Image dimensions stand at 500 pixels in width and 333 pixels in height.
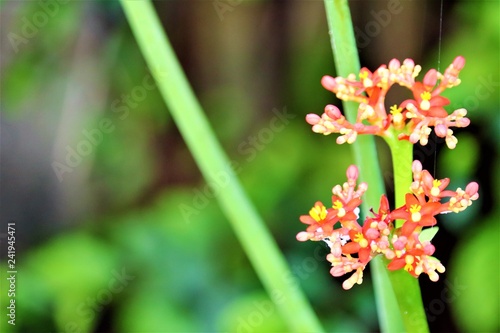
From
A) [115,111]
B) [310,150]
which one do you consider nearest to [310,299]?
[310,150]

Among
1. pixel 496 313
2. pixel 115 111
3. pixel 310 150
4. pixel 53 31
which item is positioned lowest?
pixel 496 313

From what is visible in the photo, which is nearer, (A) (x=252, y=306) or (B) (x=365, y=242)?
(B) (x=365, y=242)

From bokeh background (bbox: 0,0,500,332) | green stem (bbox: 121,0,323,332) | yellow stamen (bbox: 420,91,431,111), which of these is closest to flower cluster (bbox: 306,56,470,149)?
yellow stamen (bbox: 420,91,431,111)

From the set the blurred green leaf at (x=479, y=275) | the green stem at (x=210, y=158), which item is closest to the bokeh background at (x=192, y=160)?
the blurred green leaf at (x=479, y=275)

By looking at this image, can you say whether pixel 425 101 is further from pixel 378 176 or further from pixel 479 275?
pixel 479 275

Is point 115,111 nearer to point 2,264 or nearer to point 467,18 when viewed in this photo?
point 2,264

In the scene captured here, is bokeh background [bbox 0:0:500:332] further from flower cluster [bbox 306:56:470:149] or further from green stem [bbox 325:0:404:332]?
flower cluster [bbox 306:56:470:149]
